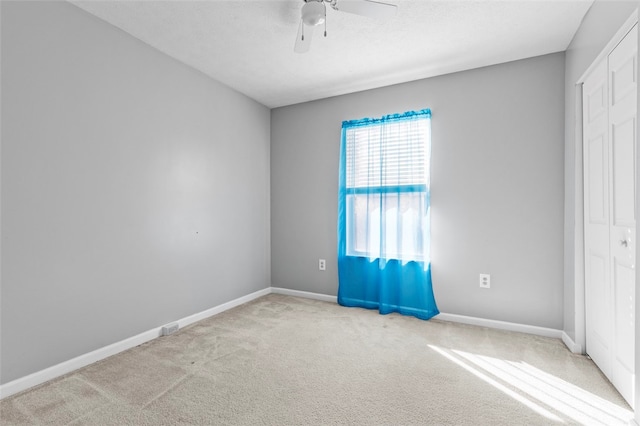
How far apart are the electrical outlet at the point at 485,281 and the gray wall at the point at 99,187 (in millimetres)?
2614

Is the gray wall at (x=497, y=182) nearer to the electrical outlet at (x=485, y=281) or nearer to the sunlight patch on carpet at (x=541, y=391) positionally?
the electrical outlet at (x=485, y=281)

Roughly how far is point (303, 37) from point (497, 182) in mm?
2115

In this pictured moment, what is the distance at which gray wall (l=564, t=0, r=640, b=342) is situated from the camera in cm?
199

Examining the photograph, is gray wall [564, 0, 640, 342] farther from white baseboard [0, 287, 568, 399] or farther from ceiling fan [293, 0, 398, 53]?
ceiling fan [293, 0, 398, 53]

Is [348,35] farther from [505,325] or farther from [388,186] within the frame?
[505,325]

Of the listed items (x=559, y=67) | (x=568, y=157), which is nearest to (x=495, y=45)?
(x=559, y=67)

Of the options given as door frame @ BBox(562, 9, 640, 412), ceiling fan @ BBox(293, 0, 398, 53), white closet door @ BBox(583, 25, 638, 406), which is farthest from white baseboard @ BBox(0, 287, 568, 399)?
ceiling fan @ BBox(293, 0, 398, 53)

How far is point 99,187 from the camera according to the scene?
2.23m

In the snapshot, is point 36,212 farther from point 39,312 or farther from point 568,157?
point 568,157

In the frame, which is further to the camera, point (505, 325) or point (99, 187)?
point (505, 325)

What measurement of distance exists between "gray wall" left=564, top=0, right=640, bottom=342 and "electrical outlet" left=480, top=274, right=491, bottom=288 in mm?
564

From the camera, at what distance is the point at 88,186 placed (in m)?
2.17

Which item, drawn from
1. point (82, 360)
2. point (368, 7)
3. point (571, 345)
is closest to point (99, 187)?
point (82, 360)

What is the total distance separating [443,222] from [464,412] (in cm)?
179
